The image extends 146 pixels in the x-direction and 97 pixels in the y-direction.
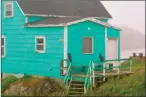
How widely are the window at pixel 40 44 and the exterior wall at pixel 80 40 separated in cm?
159

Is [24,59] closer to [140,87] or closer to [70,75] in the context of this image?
[70,75]

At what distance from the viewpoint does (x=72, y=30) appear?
52.0ft

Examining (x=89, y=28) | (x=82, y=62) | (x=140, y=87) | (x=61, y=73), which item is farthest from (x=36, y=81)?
(x=140, y=87)

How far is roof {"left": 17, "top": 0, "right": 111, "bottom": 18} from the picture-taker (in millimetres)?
18233

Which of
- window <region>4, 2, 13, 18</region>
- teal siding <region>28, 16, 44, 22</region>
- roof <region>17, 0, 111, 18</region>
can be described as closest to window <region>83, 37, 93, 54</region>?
roof <region>17, 0, 111, 18</region>

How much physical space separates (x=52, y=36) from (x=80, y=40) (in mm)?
1261

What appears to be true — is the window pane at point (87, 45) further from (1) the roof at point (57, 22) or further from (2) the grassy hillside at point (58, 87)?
(2) the grassy hillside at point (58, 87)

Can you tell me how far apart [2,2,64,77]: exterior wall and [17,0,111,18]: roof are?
0.60 metres

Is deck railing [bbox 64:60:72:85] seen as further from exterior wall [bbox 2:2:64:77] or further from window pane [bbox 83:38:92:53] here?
window pane [bbox 83:38:92:53]

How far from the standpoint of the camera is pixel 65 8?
62.7 feet

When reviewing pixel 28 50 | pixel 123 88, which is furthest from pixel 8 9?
pixel 123 88

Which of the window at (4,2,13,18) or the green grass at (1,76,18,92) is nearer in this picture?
the green grass at (1,76,18,92)

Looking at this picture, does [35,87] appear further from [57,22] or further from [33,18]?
[33,18]

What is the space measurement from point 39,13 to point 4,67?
358 centimetres
